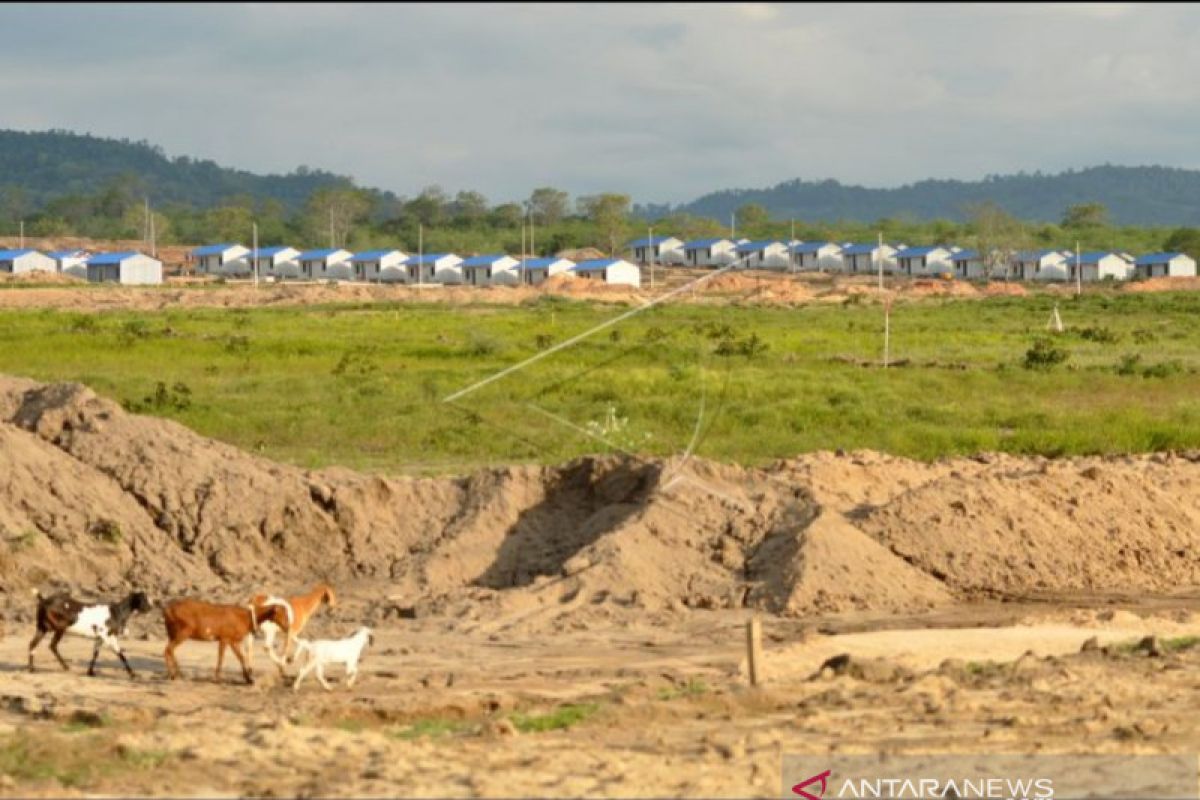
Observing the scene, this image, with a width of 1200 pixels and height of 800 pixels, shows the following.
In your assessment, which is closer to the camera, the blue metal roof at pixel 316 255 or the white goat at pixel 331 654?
the white goat at pixel 331 654

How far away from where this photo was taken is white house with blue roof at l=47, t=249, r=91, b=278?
115 m

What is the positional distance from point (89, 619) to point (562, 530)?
7139mm

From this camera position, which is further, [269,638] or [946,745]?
[269,638]

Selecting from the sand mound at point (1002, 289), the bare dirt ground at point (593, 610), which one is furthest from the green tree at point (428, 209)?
the bare dirt ground at point (593, 610)

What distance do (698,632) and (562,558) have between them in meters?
3.29

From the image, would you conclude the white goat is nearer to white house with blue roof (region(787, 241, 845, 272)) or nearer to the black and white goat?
the black and white goat

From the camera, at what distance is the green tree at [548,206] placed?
172750mm

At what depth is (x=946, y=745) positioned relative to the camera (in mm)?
12172

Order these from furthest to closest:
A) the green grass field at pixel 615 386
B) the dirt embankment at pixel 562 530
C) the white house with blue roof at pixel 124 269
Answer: the white house with blue roof at pixel 124 269, the green grass field at pixel 615 386, the dirt embankment at pixel 562 530

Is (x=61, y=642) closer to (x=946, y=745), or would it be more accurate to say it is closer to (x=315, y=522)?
(x=315, y=522)

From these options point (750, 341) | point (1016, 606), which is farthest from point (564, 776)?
point (750, 341)

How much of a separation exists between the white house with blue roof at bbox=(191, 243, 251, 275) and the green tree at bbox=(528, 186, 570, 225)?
50.0m

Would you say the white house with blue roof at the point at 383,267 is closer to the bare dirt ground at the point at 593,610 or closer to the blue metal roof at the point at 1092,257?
the blue metal roof at the point at 1092,257

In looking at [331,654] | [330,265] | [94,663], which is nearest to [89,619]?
[94,663]
